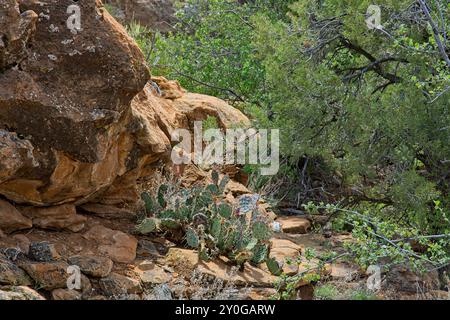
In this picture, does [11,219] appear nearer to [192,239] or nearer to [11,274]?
[11,274]

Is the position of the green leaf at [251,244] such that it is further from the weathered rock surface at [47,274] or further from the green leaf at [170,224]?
the weathered rock surface at [47,274]

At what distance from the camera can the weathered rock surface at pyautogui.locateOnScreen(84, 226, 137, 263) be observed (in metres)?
6.77

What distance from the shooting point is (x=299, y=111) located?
825cm

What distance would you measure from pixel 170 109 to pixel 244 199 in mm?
1505

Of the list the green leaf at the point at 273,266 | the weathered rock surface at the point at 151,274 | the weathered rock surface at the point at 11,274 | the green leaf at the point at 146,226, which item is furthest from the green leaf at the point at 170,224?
the weathered rock surface at the point at 11,274

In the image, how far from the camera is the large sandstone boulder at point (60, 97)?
6.12 m

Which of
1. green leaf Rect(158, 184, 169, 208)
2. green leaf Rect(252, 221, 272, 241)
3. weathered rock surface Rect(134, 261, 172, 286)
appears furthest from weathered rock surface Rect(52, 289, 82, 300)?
green leaf Rect(252, 221, 272, 241)

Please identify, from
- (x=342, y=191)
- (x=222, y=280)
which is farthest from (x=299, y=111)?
(x=222, y=280)

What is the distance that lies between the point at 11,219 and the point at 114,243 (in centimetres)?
85

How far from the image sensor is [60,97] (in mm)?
6320

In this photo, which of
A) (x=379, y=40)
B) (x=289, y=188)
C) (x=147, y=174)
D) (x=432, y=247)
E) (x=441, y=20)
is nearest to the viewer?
(x=432, y=247)

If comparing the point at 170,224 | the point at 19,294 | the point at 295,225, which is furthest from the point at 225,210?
the point at 19,294
